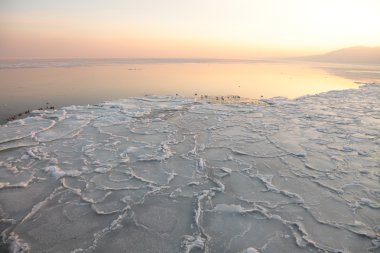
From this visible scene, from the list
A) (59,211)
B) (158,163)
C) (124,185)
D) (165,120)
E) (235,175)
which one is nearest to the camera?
(59,211)

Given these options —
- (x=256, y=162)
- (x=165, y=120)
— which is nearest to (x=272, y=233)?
(x=256, y=162)

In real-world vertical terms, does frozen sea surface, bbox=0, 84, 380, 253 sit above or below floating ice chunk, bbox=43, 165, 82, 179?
below

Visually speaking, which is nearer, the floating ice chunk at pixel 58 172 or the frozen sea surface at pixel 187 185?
the frozen sea surface at pixel 187 185

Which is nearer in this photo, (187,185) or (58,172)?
(187,185)

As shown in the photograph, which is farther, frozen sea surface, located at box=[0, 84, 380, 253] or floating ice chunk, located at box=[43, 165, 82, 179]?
floating ice chunk, located at box=[43, 165, 82, 179]

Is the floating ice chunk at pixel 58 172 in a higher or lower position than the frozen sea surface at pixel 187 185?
higher

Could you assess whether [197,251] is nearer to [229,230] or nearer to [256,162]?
[229,230]

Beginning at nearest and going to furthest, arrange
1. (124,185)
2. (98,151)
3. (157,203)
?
(157,203) < (124,185) < (98,151)

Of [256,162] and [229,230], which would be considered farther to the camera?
[256,162]
